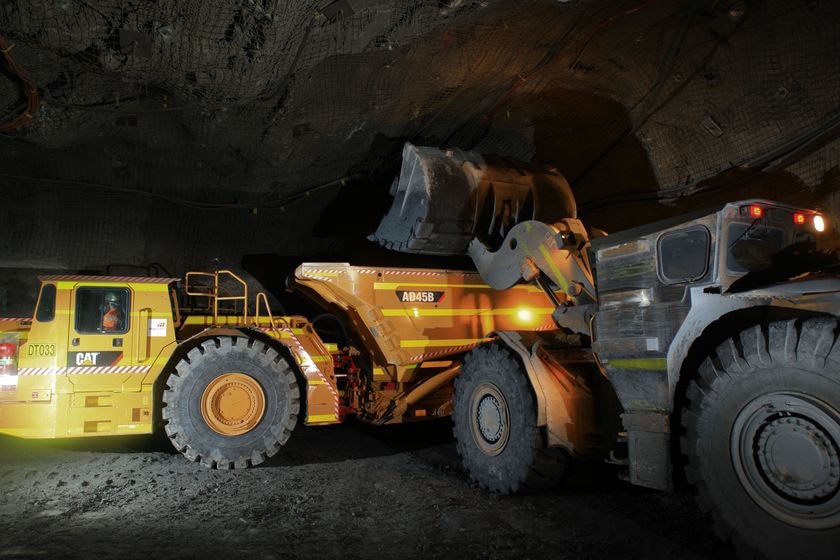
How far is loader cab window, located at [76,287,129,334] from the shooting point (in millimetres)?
5906

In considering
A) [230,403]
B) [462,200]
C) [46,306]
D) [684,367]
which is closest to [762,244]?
[684,367]

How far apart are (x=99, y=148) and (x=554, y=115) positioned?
623 cm

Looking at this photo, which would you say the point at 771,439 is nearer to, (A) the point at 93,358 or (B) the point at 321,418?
(B) the point at 321,418

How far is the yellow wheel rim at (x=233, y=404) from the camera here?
5996 mm

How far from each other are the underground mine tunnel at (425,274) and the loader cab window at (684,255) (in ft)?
0.09

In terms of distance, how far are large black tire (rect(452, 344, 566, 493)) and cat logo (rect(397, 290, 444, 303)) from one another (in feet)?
4.29

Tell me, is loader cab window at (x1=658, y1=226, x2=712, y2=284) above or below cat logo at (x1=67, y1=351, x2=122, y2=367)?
above

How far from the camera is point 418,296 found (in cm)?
655

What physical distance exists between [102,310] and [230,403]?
5.18ft

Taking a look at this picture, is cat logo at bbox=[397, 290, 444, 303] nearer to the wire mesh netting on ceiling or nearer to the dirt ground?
the dirt ground

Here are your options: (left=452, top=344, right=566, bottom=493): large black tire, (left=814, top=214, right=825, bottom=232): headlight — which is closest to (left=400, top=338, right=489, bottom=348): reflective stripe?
(left=452, top=344, right=566, bottom=493): large black tire

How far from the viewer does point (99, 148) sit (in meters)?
8.23

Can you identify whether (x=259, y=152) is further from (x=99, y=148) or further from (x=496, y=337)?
(x=496, y=337)

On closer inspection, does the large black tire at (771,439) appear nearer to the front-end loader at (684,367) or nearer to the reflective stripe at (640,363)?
the front-end loader at (684,367)
